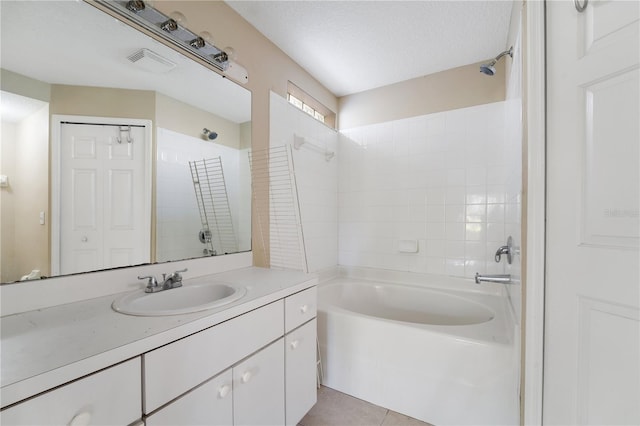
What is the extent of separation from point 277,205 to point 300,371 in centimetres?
109

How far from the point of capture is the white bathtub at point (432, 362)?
54.9 inches

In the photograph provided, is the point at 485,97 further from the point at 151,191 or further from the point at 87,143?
the point at 87,143

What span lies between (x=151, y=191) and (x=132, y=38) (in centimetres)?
71

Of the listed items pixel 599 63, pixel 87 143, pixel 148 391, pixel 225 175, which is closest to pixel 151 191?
pixel 87 143

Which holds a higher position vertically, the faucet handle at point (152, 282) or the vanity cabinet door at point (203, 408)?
the faucet handle at point (152, 282)

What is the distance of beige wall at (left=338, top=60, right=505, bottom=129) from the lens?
7.43 ft

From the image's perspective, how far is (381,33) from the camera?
192 cm

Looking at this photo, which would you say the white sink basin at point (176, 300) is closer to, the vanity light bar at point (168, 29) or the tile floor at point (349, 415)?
the tile floor at point (349, 415)

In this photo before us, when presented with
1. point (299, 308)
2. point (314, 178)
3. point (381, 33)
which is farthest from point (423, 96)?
point (299, 308)

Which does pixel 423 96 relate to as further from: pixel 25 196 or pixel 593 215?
pixel 25 196

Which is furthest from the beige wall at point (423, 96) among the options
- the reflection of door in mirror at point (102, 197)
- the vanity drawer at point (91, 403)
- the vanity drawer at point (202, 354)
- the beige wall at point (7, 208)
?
the vanity drawer at point (91, 403)

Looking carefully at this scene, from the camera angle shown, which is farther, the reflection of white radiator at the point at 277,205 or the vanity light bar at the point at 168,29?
the reflection of white radiator at the point at 277,205

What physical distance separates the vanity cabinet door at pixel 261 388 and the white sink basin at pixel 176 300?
0.88 ft

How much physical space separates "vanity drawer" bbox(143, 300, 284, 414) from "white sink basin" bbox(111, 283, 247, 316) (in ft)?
0.33
